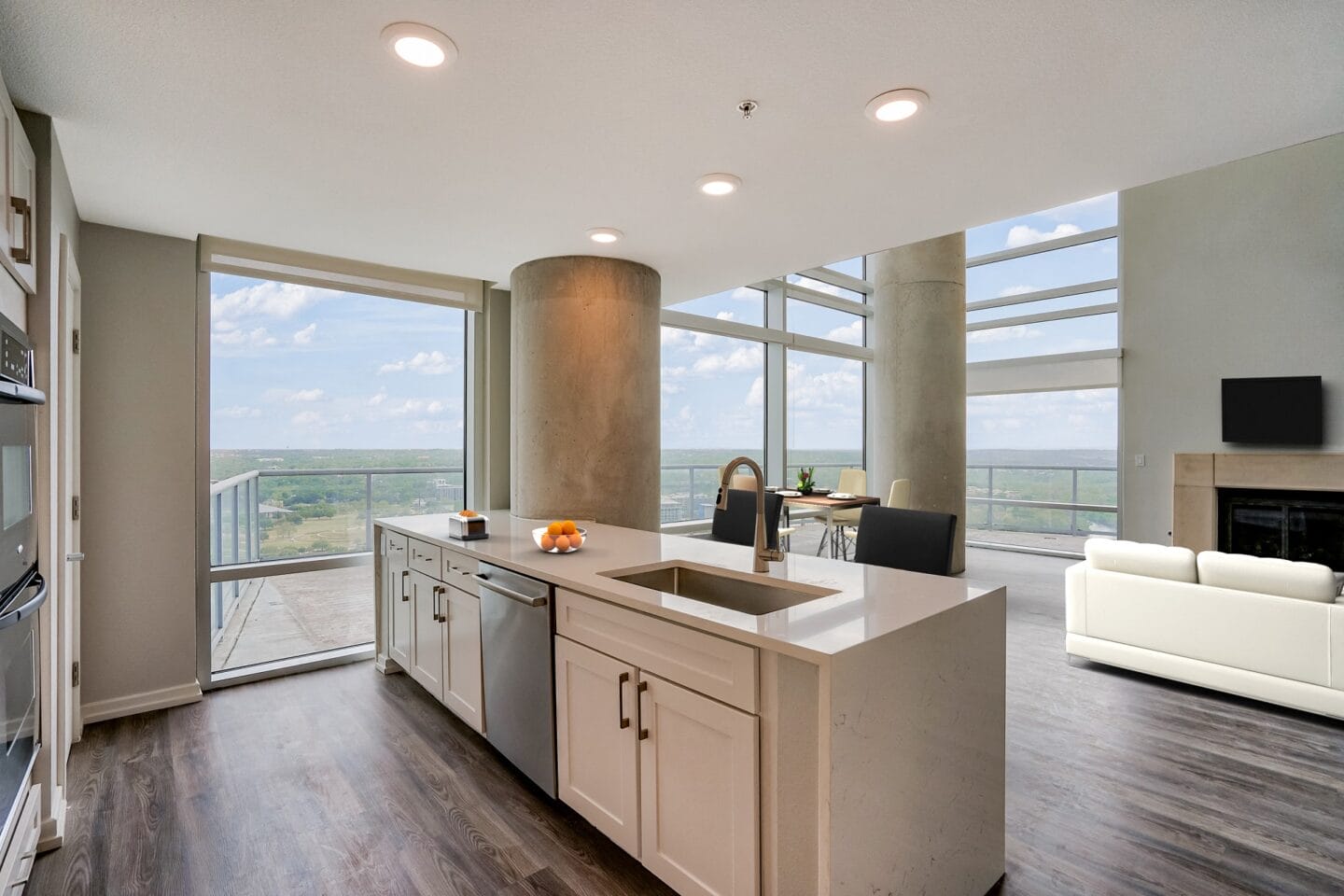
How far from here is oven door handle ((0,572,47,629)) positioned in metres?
1.31

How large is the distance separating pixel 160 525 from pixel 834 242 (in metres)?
3.77

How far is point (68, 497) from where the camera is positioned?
8.12 feet

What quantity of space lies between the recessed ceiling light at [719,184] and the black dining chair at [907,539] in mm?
1443

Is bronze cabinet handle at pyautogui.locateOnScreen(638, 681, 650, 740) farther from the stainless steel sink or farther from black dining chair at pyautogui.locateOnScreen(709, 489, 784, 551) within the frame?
black dining chair at pyautogui.locateOnScreen(709, 489, 784, 551)

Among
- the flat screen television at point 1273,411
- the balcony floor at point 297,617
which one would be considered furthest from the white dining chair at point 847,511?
the balcony floor at point 297,617

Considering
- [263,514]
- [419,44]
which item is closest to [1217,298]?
[419,44]

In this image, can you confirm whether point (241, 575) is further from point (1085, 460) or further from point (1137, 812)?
point (1085, 460)

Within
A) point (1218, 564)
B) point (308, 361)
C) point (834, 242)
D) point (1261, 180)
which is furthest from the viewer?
point (1261, 180)

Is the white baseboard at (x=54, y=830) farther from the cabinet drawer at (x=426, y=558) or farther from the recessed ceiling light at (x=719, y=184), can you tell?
the recessed ceiling light at (x=719, y=184)

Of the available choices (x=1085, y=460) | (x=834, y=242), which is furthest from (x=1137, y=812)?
(x=1085, y=460)

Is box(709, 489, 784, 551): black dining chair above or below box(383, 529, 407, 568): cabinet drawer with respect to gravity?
above

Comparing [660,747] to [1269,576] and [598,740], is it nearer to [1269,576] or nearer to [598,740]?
[598,740]

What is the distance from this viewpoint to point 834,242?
3.26 meters

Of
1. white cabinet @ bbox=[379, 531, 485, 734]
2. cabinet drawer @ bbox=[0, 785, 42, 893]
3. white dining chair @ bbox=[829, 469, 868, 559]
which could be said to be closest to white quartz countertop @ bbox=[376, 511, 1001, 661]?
white cabinet @ bbox=[379, 531, 485, 734]
